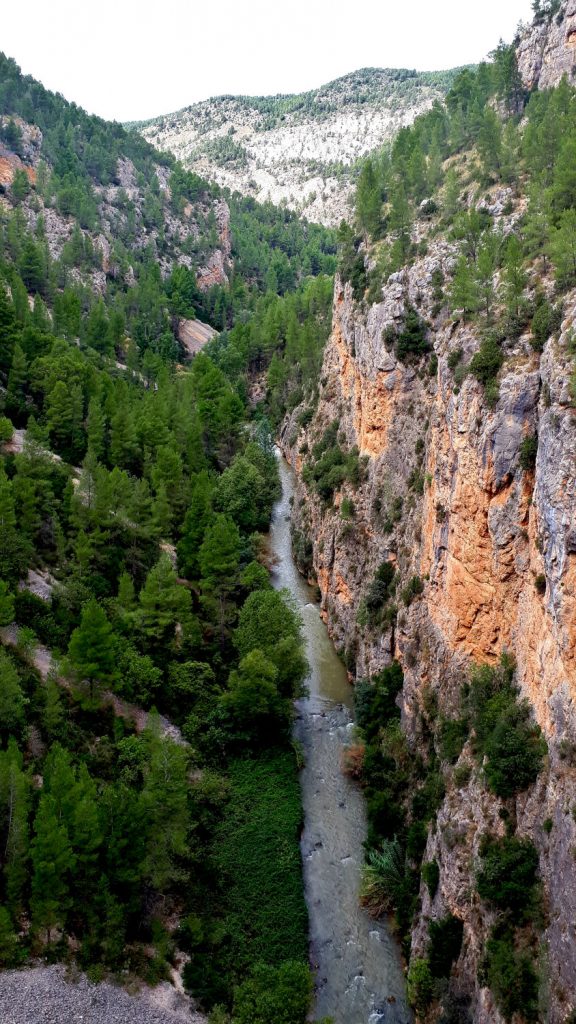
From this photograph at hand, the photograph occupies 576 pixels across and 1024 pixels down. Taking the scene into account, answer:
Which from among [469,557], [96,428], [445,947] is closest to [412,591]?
[469,557]

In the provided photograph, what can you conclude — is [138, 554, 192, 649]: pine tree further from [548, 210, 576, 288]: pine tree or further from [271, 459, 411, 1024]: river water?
[548, 210, 576, 288]: pine tree

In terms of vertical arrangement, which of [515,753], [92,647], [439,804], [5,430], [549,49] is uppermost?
[549,49]

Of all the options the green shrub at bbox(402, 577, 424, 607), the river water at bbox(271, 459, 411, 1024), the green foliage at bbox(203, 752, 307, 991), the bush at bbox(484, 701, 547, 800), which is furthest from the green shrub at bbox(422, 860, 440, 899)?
the green shrub at bbox(402, 577, 424, 607)

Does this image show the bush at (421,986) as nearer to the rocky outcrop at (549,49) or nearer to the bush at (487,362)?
the bush at (487,362)

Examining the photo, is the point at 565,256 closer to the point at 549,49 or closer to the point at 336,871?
the point at 336,871

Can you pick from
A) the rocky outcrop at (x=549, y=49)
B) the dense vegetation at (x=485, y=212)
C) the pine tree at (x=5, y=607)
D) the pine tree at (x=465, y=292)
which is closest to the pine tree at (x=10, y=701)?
the pine tree at (x=5, y=607)

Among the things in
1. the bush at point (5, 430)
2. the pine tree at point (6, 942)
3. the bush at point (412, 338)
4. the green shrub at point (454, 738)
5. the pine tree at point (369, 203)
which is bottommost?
the pine tree at point (6, 942)
